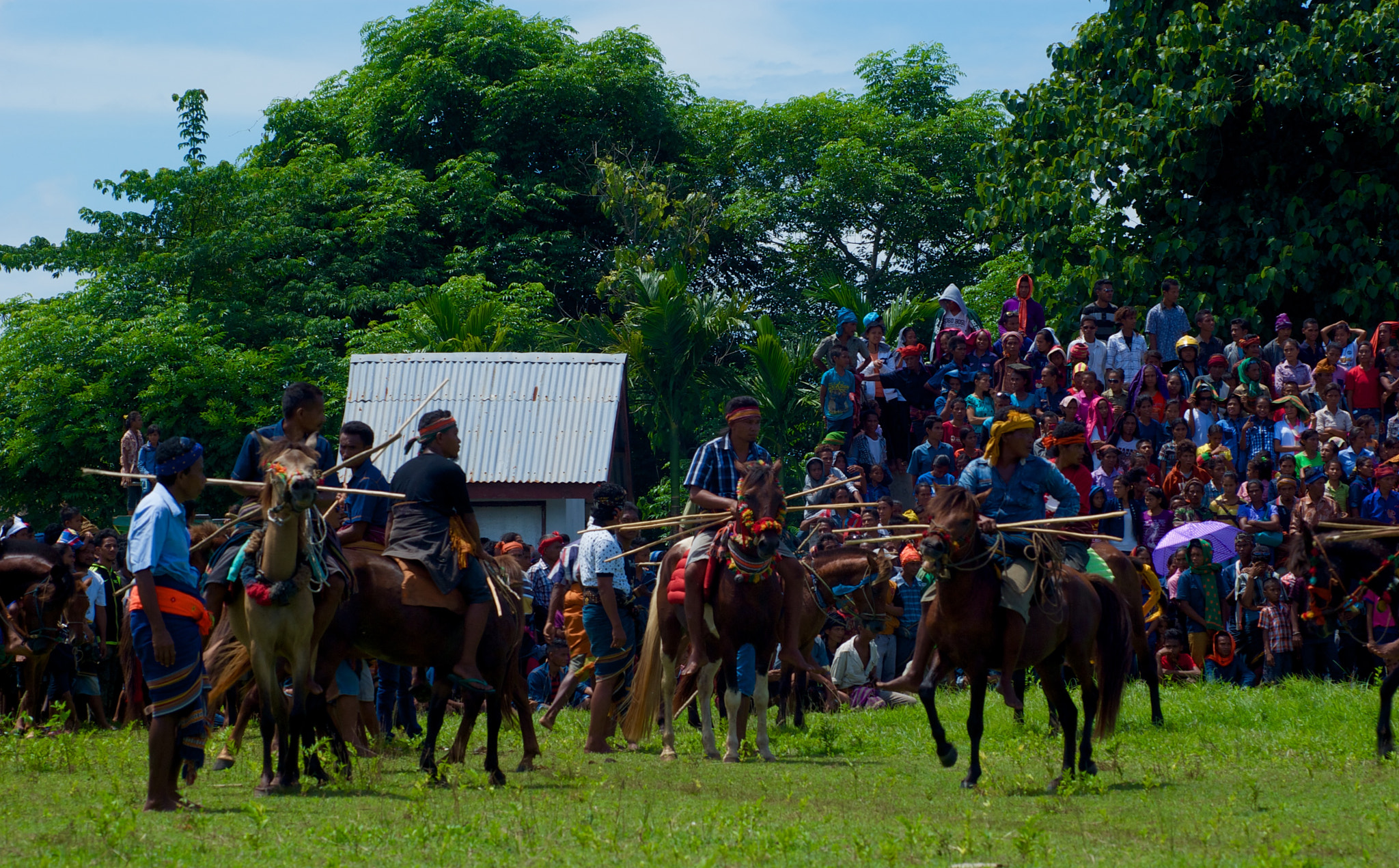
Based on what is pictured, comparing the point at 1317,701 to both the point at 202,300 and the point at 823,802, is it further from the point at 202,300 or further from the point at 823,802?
the point at 202,300

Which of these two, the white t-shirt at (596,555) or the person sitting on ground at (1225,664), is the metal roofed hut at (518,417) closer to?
the person sitting on ground at (1225,664)

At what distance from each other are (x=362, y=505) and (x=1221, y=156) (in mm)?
17257

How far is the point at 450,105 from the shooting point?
39438 mm

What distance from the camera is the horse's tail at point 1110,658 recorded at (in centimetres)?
997

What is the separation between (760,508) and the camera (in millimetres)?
10594

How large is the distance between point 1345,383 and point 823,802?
40.3 ft

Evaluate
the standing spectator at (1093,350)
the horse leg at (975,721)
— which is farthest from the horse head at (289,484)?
the standing spectator at (1093,350)

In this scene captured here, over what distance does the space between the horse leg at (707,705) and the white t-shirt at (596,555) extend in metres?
1.24

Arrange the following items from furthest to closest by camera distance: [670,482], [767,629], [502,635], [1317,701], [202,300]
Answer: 1. [202,300]
2. [670,482]
3. [1317,701]
4. [767,629]
5. [502,635]

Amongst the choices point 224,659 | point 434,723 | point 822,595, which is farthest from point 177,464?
point 822,595

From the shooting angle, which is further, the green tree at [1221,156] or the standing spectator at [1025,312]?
the green tree at [1221,156]

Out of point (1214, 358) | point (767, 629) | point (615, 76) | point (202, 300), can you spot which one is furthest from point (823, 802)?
point (615, 76)

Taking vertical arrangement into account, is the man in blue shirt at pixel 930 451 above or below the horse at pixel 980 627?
above

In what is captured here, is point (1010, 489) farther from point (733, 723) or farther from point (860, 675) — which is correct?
point (860, 675)
